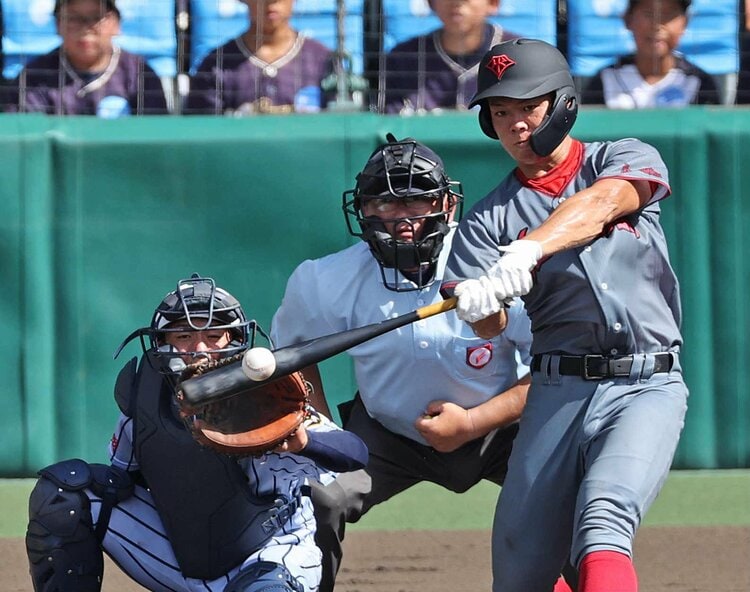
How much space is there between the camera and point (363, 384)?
4086mm

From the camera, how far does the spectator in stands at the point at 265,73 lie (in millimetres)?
6105

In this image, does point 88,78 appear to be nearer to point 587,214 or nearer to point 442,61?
point 442,61

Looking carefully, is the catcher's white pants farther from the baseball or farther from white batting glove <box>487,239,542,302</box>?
white batting glove <box>487,239,542,302</box>

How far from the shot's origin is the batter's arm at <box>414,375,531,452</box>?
391 cm

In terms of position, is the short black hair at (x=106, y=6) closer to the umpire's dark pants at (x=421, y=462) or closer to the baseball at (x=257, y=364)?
the umpire's dark pants at (x=421, y=462)

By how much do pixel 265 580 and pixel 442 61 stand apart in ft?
11.6

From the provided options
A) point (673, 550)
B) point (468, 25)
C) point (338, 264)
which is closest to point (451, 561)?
point (673, 550)

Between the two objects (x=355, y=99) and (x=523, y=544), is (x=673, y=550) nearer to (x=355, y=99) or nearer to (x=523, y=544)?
(x=523, y=544)

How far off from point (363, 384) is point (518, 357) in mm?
483

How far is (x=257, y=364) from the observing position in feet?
9.95

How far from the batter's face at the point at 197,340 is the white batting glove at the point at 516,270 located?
28.3 inches

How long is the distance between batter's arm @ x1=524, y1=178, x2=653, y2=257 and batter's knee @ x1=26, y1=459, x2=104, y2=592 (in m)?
1.32

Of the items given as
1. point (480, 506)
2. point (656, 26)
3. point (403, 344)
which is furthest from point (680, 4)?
point (403, 344)

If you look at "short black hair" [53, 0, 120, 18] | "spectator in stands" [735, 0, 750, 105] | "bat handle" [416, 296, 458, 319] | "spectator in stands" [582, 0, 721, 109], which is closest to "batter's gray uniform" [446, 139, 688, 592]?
"bat handle" [416, 296, 458, 319]
